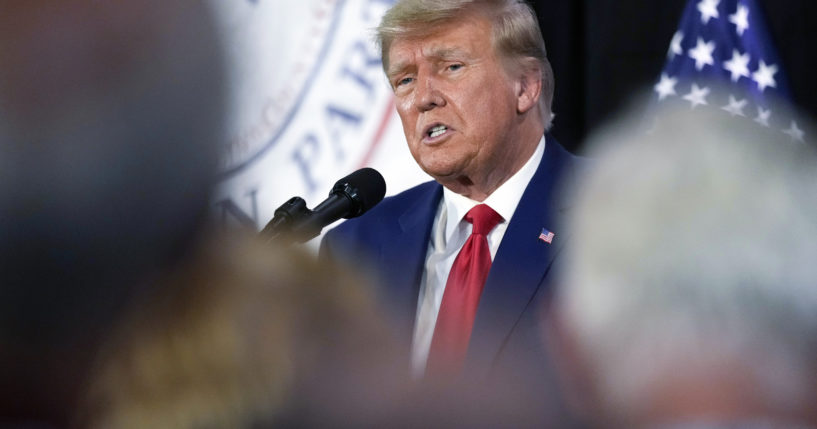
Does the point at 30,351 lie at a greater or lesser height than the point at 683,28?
lesser

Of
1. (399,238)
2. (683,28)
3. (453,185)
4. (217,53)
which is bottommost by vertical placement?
(217,53)

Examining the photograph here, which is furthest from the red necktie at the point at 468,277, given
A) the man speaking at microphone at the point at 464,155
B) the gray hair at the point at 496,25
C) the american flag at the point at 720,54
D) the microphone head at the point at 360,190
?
the american flag at the point at 720,54

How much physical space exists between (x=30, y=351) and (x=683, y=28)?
2.11 meters

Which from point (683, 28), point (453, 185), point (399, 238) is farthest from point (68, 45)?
point (683, 28)

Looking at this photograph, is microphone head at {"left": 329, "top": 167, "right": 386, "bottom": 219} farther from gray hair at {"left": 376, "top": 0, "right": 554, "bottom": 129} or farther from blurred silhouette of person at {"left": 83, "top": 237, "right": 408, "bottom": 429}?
blurred silhouette of person at {"left": 83, "top": 237, "right": 408, "bottom": 429}

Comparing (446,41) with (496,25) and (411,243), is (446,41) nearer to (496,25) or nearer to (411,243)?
(496,25)

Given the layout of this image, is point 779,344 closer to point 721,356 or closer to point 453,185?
point 721,356

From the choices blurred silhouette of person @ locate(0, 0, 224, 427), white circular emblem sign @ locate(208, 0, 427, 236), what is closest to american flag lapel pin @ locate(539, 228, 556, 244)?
white circular emblem sign @ locate(208, 0, 427, 236)

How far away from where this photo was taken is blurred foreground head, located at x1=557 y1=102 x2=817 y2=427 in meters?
0.34

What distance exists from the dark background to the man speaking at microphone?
0.27m

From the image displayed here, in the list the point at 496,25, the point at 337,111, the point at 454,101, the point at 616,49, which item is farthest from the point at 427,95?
the point at 616,49

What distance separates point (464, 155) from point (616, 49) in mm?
622

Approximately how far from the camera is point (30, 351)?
364mm

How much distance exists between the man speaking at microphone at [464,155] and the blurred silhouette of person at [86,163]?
3.82 feet
